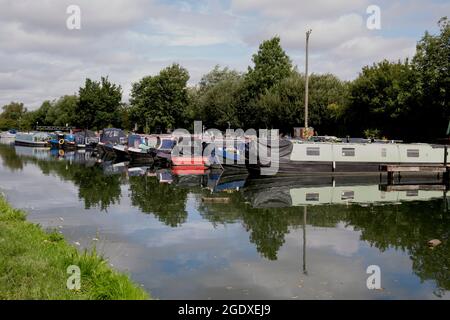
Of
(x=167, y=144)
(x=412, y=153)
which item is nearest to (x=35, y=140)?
(x=167, y=144)

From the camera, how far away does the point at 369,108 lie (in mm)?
40562

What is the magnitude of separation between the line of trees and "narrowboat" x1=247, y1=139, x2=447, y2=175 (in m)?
6.34

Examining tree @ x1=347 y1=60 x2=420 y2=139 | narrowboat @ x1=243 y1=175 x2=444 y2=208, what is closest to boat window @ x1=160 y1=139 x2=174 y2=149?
narrowboat @ x1=243 y1=175 x2=444 y2=208

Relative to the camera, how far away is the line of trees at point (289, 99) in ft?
115

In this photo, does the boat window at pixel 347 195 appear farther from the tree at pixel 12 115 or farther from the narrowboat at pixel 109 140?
the tree at pixel 12 115

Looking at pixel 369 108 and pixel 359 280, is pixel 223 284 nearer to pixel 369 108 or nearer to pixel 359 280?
pixel 359 280

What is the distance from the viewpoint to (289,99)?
5200cm

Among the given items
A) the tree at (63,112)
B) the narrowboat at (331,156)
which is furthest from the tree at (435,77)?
the tree at (63,112)

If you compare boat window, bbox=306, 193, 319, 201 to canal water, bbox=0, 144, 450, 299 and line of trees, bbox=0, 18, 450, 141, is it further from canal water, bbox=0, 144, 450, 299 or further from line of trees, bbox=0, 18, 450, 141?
line of trees, bbox=0, 18, 450, 141

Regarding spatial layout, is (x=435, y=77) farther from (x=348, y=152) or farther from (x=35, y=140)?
(x=35, y=140)

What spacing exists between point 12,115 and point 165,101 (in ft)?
328

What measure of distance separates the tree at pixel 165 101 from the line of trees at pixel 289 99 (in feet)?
0.43

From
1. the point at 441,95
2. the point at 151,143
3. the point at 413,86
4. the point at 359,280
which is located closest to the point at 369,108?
the point at 413,86
